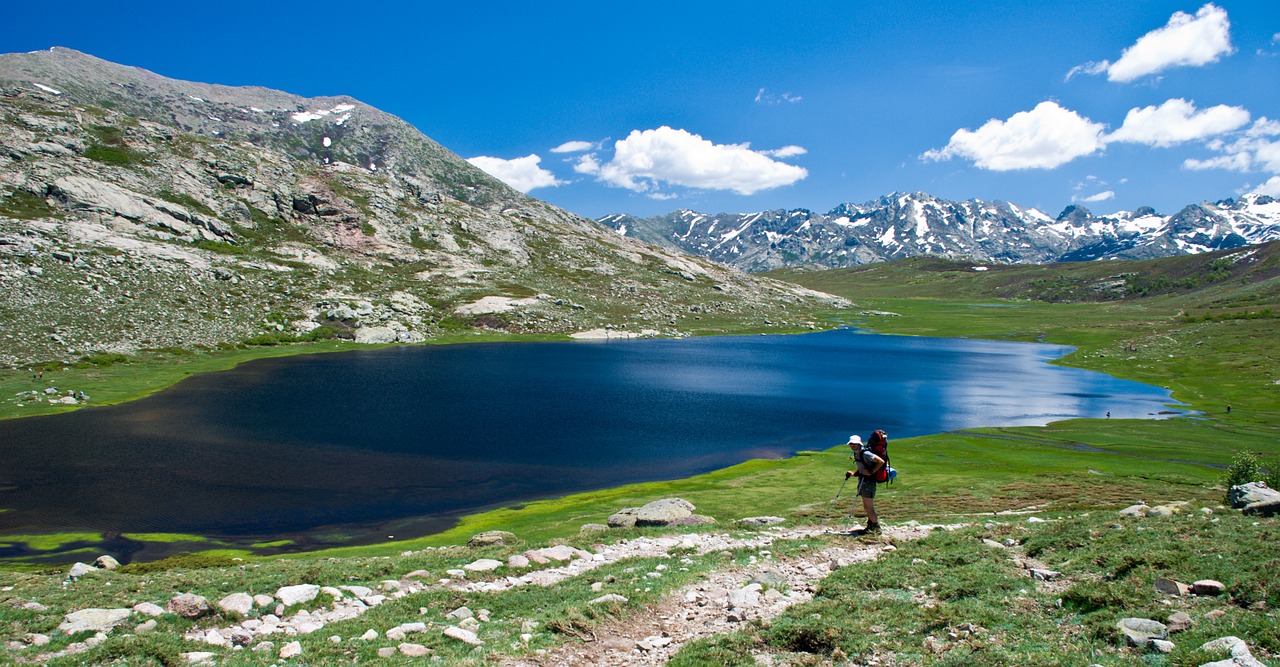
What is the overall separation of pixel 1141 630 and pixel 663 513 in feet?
61.8

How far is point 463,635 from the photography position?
13883mm

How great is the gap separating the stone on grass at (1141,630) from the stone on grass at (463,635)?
12.6 meters

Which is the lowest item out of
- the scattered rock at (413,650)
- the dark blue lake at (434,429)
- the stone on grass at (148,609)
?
the dark blue lake at (434,429)

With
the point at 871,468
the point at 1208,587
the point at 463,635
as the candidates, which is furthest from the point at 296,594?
the point at 1208,587

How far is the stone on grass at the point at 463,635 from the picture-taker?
44.7 ft

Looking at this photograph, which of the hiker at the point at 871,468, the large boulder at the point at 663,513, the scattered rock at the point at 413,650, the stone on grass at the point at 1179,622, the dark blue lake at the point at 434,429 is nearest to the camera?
the stone on grass at the point at 1179,622

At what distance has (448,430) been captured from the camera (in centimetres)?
5750

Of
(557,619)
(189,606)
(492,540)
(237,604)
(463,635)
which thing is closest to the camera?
(463,635)

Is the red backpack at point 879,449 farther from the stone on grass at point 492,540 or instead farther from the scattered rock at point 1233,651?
the stone on grass at point 492,540

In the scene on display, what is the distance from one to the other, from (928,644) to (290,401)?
73.0 m

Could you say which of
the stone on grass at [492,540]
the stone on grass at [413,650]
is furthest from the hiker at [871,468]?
the stone on grass at [413,650]

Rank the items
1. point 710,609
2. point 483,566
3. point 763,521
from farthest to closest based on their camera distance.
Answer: point 763,521, point 483,566, point 710,609

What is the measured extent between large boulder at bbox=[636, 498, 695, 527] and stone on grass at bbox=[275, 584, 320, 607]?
14.1m

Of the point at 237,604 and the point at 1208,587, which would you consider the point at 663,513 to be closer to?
the point at 237,604
